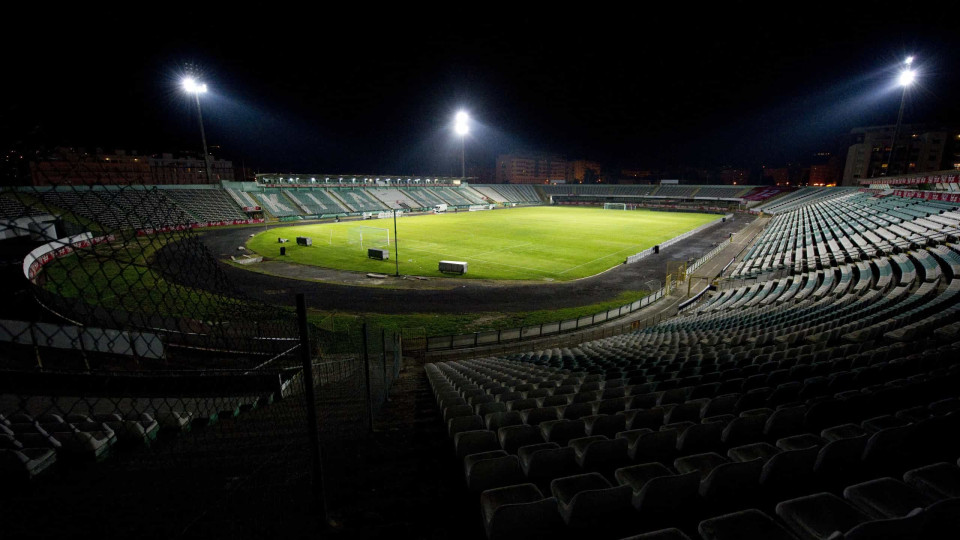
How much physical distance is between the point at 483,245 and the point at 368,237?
13.9 m

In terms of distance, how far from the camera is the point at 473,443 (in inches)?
180

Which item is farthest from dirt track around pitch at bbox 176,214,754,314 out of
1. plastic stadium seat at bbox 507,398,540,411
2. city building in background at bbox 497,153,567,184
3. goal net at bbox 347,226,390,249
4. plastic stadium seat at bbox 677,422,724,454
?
city building in background at bbox 497,153,567,184

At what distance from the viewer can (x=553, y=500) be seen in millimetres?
2781

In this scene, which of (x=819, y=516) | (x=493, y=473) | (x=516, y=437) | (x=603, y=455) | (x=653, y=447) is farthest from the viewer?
(x=516, y=437)

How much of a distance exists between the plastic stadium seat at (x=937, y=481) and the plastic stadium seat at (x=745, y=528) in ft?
3.67

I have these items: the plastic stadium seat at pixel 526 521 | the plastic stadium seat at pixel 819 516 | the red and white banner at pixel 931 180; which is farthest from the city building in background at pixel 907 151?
the plastic stadium seat at pixel 526 521

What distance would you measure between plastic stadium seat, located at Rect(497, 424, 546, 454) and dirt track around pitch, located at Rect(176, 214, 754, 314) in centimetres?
1767

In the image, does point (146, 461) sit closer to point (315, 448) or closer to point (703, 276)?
point (315, 448)

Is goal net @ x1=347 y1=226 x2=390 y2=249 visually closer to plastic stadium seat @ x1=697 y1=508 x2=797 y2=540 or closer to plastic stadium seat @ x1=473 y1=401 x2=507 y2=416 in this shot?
plastic stadium seat @ x1=473 y1=401 x2=507 y2=416

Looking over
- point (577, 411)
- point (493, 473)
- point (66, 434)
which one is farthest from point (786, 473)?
point (66, 434)

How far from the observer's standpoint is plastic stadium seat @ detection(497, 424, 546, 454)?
4.69 m

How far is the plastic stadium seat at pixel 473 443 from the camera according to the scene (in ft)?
14.9

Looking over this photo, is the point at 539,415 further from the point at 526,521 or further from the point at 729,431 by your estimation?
the point at 526,521

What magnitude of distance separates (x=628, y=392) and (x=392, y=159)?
147245 millimetres
